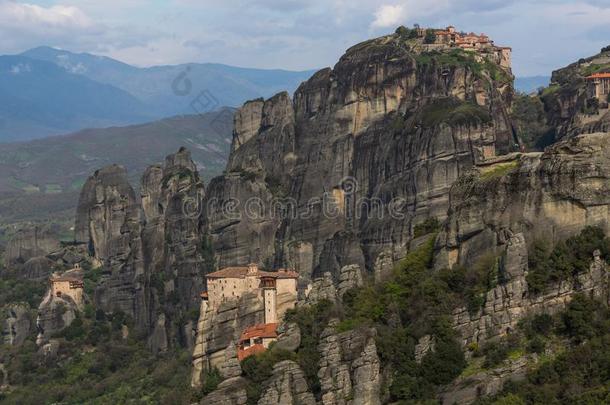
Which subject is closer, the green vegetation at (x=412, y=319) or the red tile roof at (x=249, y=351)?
the green vegetation at (x=412, y=319)

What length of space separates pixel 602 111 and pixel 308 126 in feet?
76.0

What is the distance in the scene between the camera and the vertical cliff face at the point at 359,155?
96750 millimetres

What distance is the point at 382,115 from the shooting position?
351 feet

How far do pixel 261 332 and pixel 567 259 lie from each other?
1834cm

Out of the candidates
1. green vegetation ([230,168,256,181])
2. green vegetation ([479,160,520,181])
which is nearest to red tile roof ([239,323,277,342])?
green vegetation ([479,160,520,181])

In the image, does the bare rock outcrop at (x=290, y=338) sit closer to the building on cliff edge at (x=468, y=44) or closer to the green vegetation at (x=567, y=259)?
the green vegetation at (x=567, y=259)

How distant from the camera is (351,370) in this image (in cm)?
5297

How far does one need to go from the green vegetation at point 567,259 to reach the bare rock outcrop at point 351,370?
6568 mm

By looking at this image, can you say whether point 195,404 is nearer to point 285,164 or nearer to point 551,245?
point 551,245

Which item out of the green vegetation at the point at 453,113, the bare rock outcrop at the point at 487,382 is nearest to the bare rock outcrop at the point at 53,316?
the green vegetation at the point at 453,113

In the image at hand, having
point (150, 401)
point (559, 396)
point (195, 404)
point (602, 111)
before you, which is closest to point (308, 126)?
point (602, 111)

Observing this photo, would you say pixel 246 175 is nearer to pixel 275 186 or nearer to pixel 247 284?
pixel 275 186

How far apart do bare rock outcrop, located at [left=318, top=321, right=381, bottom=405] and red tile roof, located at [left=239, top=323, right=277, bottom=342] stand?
808cm

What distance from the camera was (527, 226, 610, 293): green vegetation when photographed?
50469 mm
